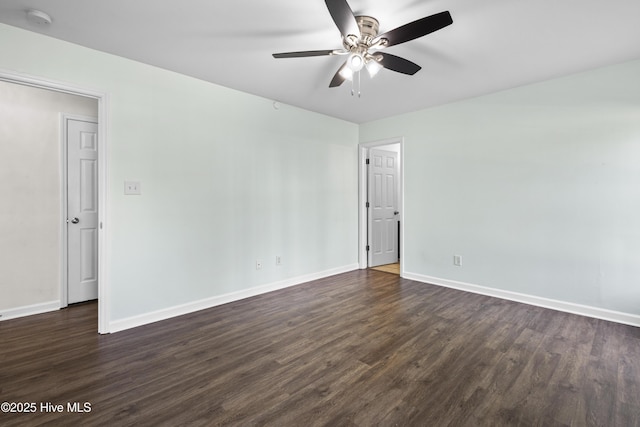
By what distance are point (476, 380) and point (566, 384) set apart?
0.55 metres

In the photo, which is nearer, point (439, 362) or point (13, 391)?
point (13, 391)

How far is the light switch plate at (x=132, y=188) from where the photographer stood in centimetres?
267

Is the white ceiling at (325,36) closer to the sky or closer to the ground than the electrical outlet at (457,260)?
closer to the sky

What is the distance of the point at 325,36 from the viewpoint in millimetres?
2256

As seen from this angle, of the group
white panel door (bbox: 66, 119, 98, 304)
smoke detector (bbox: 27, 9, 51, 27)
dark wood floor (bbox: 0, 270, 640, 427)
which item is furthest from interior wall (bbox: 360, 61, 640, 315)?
white panel door (bbox: 66, 119, 98, 304)

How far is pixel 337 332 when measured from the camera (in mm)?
2582

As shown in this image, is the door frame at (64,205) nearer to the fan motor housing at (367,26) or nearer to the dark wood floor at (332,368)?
the dark wood floor at (332,368)

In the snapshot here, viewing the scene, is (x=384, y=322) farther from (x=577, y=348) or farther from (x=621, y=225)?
(x=621, y=225)

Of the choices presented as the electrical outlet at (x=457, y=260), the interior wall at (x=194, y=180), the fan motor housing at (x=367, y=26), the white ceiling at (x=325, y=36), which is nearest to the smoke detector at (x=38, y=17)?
the white ceiling at (x=325, y=36)

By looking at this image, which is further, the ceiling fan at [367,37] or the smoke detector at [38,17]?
the smoke detector at [38,17]

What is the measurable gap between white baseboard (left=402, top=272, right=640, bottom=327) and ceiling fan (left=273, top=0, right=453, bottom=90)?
277 centimetres

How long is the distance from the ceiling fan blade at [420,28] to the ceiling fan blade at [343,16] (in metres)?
0.22

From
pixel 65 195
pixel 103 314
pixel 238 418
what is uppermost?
pixel 65 195

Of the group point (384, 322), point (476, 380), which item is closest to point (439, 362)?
point (476, 380)
